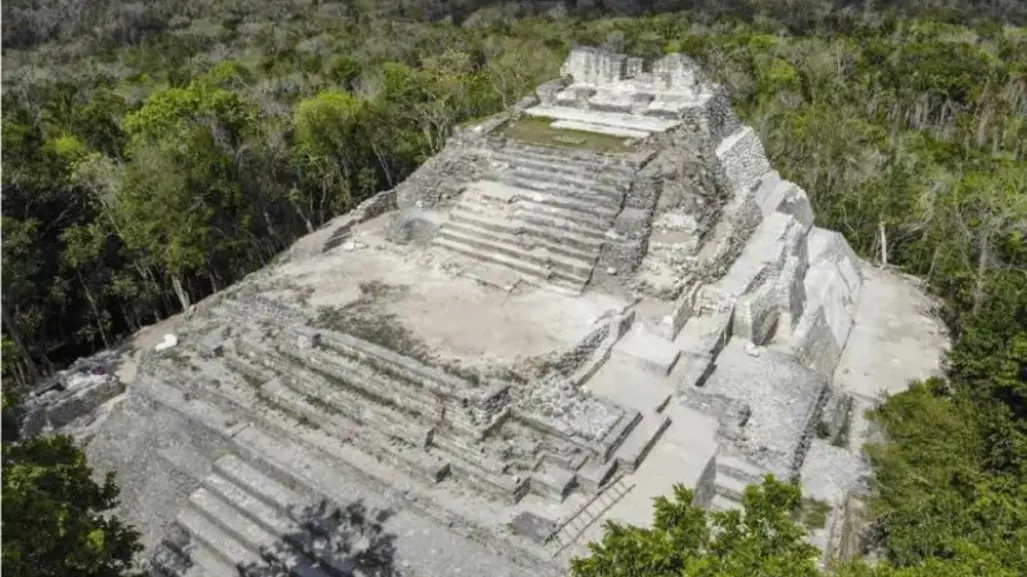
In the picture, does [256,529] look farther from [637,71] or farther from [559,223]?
[637,71]

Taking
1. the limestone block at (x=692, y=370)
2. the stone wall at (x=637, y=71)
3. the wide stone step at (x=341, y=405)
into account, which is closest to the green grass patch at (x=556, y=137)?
the stone wall at (x=637, y=71)

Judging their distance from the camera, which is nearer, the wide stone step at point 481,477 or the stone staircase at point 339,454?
the wide stone step at point 481,477

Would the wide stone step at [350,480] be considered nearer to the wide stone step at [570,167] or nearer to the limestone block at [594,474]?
the limestone block at [594,474]

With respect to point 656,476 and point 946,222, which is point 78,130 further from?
point 946,222

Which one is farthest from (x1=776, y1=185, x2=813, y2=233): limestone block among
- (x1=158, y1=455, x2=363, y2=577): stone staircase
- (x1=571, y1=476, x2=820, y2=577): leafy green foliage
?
(x1=158, y1=455, x2=363, y2=577): stone staircase

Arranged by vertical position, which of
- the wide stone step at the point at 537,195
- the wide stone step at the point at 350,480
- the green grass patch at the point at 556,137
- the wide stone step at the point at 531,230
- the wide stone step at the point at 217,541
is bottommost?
the wide stone step at the point at 217,541

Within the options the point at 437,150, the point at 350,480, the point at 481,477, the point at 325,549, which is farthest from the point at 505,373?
the point at 437,150
